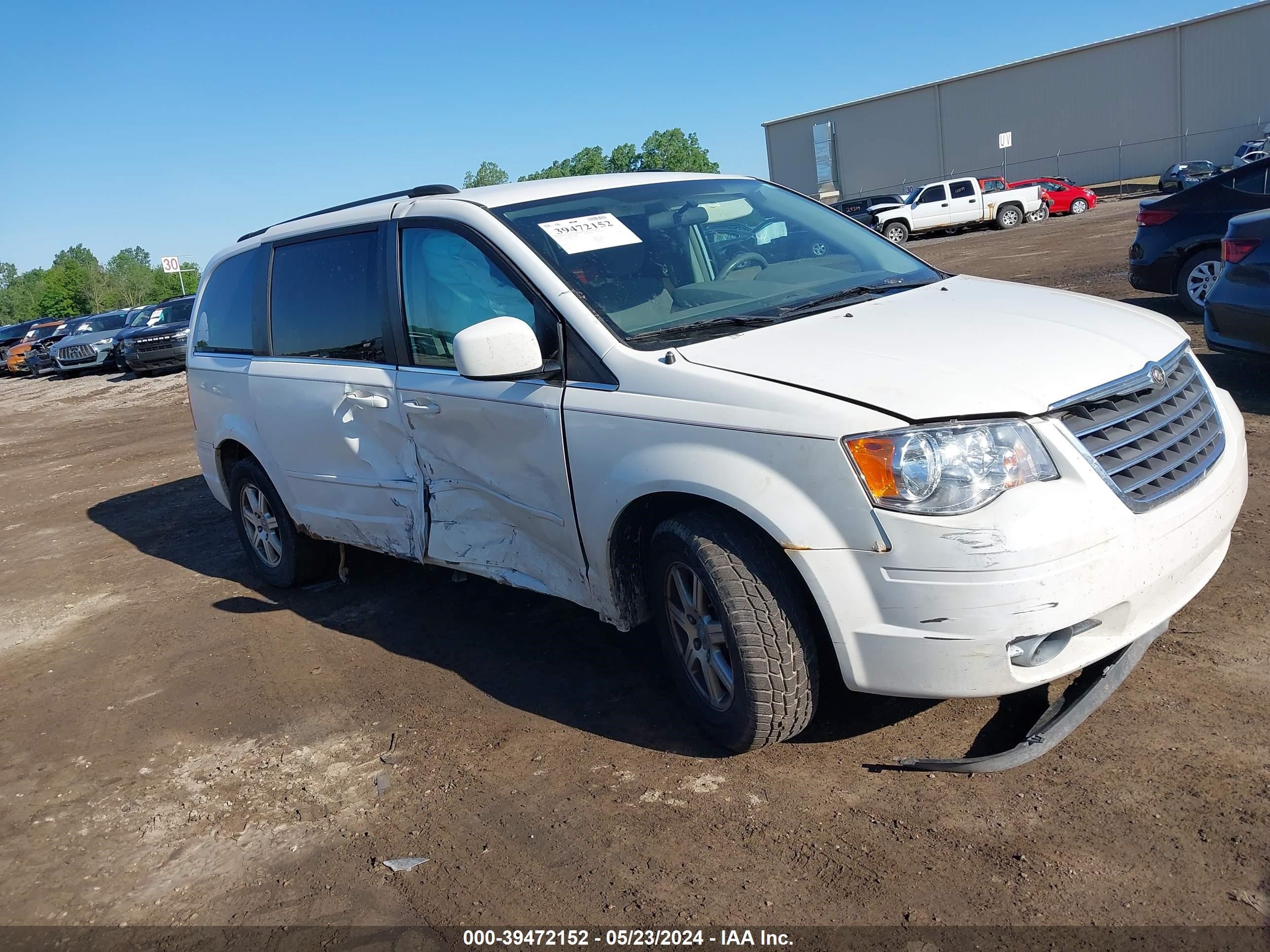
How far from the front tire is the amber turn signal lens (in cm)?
42

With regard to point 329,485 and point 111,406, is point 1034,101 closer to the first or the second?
point 111,406

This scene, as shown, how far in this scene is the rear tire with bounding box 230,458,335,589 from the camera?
5.69m

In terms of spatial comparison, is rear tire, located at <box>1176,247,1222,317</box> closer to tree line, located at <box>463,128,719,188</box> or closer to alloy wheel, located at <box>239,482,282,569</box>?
alloy wheel, located at <box>239,482,282,569</box>

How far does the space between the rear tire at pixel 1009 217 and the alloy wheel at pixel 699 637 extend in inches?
1265

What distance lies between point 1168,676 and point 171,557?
6.30 meters

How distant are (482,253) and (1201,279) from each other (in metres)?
8.01

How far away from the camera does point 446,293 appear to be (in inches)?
167

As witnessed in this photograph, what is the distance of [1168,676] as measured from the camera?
11.5 ft

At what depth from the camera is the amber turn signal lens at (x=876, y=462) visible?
2818mm

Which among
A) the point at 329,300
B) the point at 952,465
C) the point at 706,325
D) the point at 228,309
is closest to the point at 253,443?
the point at 228,309

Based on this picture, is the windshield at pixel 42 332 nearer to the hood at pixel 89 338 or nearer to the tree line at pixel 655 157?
the hood at pixel 89 338

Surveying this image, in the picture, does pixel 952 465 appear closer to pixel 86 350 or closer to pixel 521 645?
pixel 521 645

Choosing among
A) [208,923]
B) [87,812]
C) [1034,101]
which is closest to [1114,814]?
[208,923]

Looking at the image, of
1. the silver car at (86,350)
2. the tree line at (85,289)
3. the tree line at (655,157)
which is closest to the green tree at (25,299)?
the tree line at (85,289)
